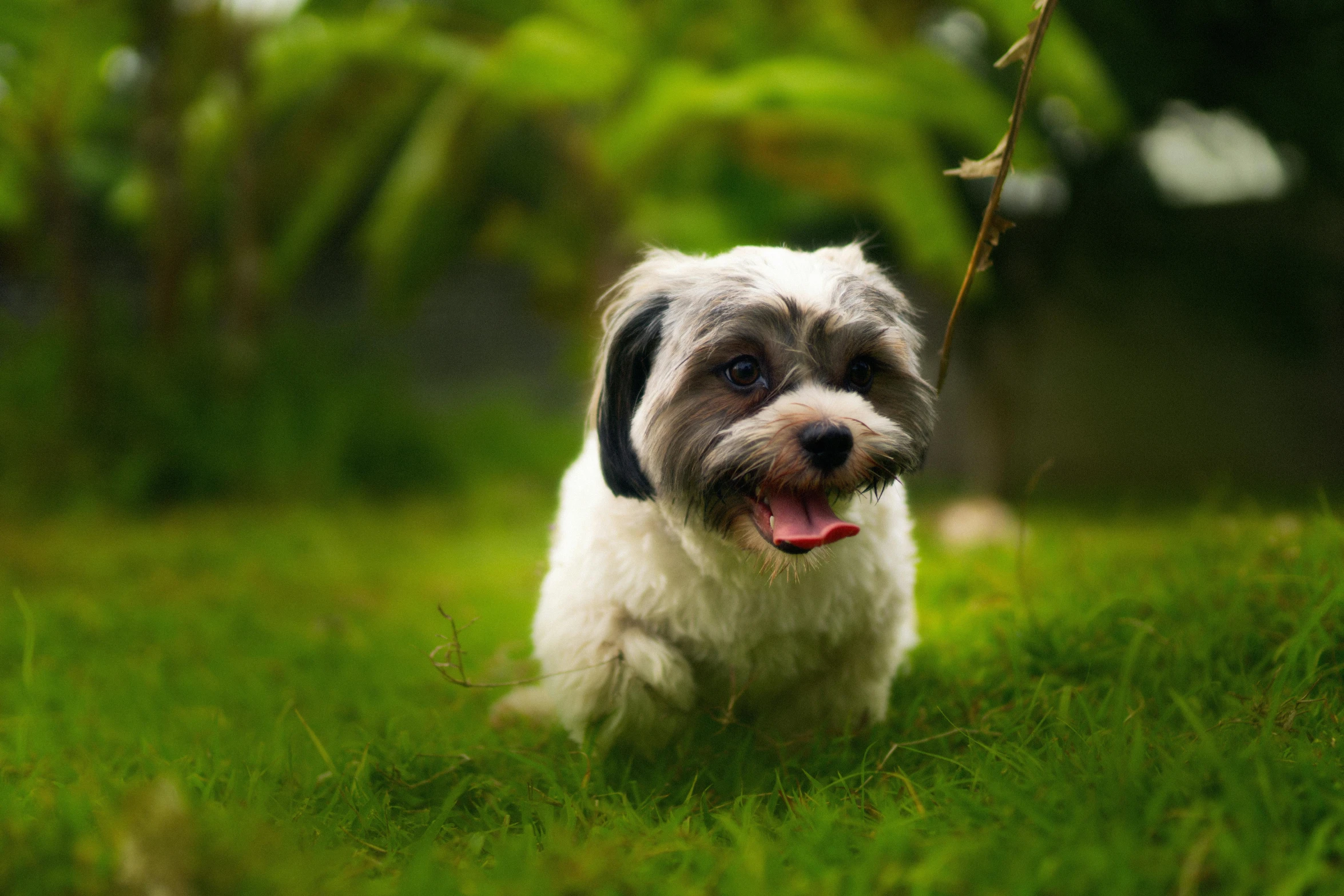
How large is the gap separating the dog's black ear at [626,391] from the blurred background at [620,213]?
366 cm

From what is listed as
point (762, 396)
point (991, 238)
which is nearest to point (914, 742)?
point (762, 396)

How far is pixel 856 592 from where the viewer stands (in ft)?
6.27

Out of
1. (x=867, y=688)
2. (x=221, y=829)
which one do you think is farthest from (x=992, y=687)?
(x=221, y=829)

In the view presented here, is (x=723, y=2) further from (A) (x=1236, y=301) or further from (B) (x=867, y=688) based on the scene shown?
(B) (x=867, y=688)

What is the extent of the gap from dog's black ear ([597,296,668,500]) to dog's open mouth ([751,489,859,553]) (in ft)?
0.79

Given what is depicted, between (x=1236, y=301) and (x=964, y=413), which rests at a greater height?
(x=1236, y=301)

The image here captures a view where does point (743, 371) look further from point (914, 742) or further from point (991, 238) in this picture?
point (914, 742)

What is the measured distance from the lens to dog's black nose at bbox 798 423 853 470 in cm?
164

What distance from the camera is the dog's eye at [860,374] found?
1854 mm

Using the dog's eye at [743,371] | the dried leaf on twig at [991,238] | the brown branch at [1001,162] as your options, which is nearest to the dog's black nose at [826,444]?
the dog's eye at [743,371]

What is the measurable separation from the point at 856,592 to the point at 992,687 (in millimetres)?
451

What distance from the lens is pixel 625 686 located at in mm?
1861

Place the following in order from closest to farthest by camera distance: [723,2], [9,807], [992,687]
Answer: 1. [9,807]
2. [992,687]
3. [723,2]

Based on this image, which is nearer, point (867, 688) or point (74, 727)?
point (867, 688)
